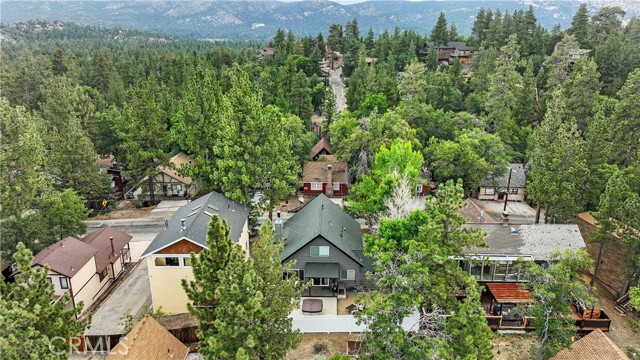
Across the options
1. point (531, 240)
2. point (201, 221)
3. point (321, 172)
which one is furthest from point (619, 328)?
point (321, 172)

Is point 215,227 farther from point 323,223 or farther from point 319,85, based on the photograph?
point 319,85

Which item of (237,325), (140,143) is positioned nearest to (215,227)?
(237,325)

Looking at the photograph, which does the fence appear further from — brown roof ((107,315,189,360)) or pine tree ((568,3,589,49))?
pine tree ((568,3,589,49))

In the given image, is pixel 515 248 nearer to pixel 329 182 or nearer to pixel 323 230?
pixel 323 230

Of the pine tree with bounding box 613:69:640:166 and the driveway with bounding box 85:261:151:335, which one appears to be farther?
the pine tree with bounding box 613:69:640:166

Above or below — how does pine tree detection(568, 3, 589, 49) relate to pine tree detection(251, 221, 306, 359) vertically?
above

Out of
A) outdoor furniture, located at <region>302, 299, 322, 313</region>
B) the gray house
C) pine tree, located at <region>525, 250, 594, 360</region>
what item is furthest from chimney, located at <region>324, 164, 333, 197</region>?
pine tree, located at <region>525, 250, 594, 360</region>

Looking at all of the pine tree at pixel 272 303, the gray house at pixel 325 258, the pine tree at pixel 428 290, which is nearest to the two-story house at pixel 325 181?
the gray house at pixel 325 258

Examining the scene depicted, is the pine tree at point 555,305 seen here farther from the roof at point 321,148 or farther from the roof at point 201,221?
the roof at point 321,148
